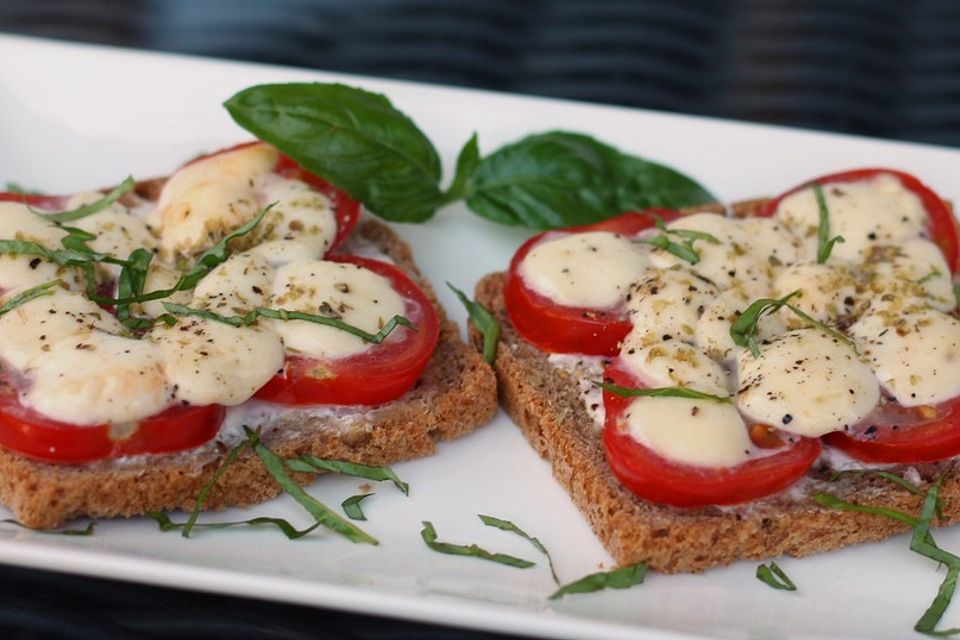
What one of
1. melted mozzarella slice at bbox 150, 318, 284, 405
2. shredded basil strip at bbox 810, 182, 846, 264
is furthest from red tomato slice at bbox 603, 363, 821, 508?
melted mozzarella slice at bbox 150, 318, 284, 405

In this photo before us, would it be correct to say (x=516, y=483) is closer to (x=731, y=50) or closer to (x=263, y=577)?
(x=263, y=577)

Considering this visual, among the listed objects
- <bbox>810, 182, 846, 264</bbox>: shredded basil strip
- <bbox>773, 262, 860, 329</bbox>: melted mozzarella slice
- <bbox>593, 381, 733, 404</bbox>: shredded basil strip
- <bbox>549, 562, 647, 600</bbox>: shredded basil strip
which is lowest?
<bbox>549, 562, 647, 600</bbox>: shredded basil strip

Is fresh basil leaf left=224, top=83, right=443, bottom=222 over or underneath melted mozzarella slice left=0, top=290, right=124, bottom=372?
over

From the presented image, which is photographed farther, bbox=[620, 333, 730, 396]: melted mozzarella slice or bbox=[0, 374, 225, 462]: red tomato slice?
bbox=[620, 333, 730, 396]: melted mozzarella slice

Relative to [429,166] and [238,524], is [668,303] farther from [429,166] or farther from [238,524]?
[238,524]

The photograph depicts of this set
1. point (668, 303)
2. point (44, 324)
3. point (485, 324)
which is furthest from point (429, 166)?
point (44, 324)

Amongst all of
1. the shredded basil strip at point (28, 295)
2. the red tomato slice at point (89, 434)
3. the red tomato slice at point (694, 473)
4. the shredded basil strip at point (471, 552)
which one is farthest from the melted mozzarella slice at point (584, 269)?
the shredded basil strip at point (28, 295)

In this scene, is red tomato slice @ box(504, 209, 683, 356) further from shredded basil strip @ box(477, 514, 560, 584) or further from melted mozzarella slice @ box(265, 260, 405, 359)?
shredded basil strip @ box(477, 514, 560, 584)
